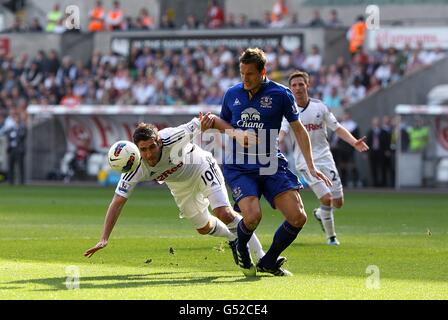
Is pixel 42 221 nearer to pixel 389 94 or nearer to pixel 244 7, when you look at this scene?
pixel 389 94

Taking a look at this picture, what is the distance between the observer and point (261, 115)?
12711mm

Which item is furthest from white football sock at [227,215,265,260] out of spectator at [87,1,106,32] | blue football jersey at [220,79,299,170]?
spectator at [87,1,106,32]

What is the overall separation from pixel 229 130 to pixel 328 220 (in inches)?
216

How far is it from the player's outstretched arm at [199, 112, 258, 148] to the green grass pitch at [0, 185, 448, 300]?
Result: 4.55ft

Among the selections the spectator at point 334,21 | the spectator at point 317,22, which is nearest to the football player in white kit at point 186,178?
the spectator at point 317,22

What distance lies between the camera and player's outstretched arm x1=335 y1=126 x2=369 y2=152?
15978mm

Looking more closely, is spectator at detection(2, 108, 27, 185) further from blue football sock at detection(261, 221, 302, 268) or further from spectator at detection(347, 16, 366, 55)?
blue football sock at detection(261, 221, 302, 268)

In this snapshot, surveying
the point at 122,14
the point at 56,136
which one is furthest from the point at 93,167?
the point at 122,14

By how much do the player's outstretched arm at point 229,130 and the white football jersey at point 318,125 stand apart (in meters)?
5.09

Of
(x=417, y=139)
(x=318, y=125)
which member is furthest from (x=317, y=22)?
(x=318, y=125)

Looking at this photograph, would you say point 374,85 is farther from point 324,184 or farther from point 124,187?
point 124,187

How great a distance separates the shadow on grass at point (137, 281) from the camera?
11.7 metres

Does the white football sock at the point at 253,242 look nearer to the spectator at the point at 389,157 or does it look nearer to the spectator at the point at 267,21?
the spectator at the point at 389,157

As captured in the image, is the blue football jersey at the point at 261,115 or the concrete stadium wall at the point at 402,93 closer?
the blue football jersey at the point at 261,115
